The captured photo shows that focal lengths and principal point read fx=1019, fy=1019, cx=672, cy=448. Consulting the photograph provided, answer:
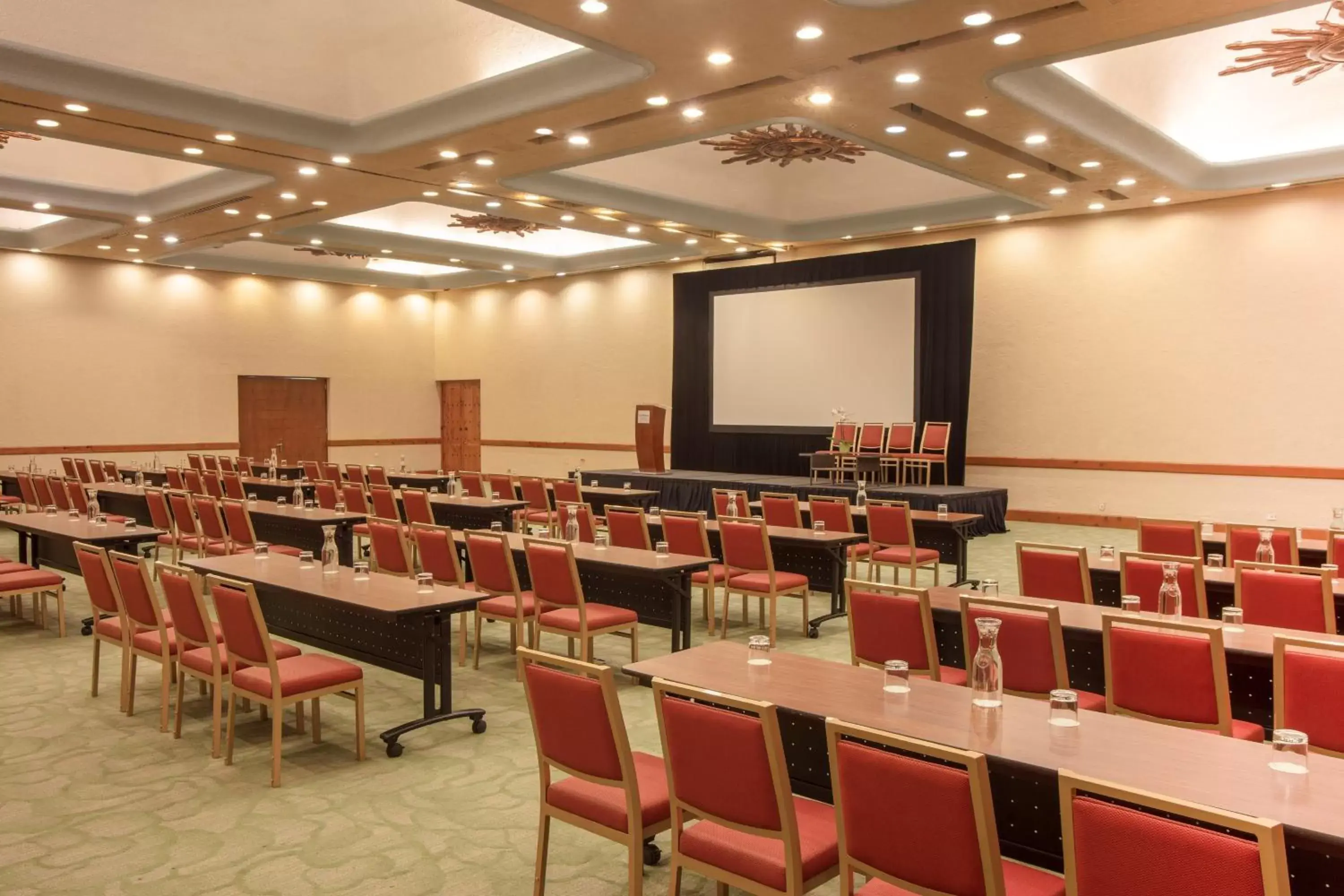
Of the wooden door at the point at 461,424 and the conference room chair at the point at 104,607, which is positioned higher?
the wooden door at the point at 461,424

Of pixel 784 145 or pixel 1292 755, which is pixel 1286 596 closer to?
pixel 1292 755

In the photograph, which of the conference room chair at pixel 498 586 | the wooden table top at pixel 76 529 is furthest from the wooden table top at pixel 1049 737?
the wooden table top at pixel 76 529

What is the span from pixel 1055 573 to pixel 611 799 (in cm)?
329

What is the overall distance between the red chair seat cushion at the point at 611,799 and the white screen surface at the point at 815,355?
1207 centimetres

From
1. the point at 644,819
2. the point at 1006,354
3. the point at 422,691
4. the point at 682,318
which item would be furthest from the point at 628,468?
the point at 644,819

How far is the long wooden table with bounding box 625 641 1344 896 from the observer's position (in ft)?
7.57

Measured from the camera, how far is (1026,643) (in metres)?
4.11

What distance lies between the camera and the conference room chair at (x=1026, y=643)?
4031mm

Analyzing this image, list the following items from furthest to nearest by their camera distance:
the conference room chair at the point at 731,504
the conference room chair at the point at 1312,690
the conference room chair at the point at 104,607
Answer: the conference room chair at the point at 731,504, the conference room chair at the point at 104,607, the conference room chair at the point at 1312,690

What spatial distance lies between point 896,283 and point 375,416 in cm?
1173

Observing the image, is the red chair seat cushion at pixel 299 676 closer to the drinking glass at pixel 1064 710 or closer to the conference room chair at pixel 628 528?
the conference room chair at pixel 628 528

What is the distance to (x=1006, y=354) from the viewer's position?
1442 cm

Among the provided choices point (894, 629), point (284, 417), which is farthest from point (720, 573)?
point (284, 417)

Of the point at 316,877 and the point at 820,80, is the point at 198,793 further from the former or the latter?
the point at 820,80
